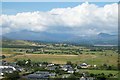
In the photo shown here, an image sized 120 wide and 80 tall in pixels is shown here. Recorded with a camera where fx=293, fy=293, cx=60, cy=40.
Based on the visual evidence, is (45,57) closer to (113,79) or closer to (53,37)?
(113,79)

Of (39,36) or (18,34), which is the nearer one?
(18,34)

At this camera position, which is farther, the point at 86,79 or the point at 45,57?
the point at 45,57

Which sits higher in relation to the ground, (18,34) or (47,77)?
(18,34)

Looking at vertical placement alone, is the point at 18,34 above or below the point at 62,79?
above

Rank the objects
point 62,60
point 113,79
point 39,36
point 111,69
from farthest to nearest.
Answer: point 39,36, point 62,60, point 111,69, point 113,79

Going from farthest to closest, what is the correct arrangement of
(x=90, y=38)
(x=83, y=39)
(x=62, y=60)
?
(x=90, y=38) → (x=83, y=39) → (x=62, y=60)

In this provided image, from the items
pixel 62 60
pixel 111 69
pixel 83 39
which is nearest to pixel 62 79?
pixel 111 69

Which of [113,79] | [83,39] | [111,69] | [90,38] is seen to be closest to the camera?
[113,79]

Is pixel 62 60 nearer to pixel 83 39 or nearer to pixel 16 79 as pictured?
pixel 16 79

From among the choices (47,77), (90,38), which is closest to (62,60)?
(47,77)
